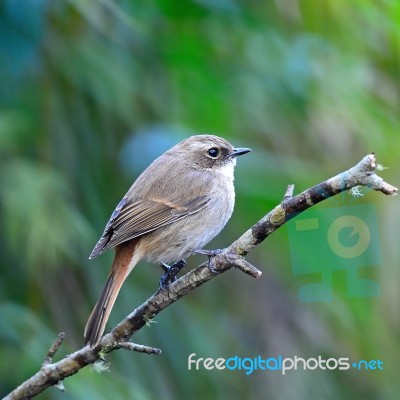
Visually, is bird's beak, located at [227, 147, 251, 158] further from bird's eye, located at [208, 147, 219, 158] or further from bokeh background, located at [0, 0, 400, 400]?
bokeh background, located at [0, 0, 400, 400]

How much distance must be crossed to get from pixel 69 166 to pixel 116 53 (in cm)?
93

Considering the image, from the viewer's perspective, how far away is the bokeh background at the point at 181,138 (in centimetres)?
539

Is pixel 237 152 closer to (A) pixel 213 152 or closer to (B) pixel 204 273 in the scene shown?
(A) pixel 213 152

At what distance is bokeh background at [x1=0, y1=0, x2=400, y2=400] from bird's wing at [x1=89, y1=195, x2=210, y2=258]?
684 millimetres

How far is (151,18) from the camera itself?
5961 millimetres

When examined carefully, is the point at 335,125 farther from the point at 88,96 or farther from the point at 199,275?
the point at 199,275

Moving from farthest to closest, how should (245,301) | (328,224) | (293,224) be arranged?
(245,301) < (293,224) < (328,224)

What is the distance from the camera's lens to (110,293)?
4086 mm

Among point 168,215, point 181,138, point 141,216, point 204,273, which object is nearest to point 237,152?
point 181,138

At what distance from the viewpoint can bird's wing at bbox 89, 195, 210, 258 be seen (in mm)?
4391

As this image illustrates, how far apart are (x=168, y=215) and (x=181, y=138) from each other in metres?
0.84

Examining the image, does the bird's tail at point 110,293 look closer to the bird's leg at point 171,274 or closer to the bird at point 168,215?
the bird at point 168,215

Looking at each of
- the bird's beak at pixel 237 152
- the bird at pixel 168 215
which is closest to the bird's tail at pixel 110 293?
Answer: the bird at pixel 168 215

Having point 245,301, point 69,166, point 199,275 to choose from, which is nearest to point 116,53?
point 69,166
